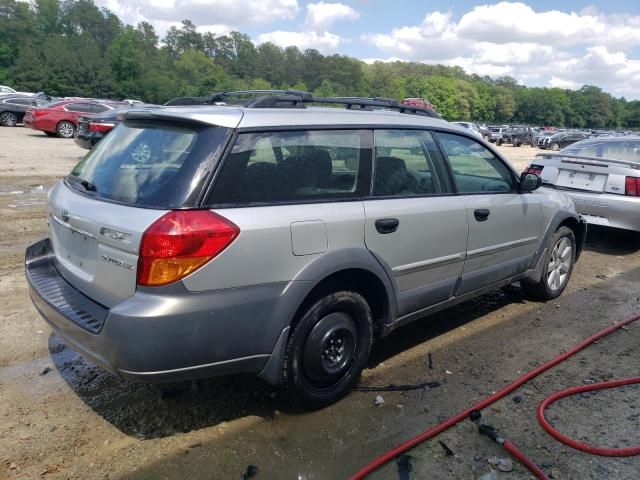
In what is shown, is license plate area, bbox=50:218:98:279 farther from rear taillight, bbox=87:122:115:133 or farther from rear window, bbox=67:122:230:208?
rear taillight, bbox=87:122:115:133

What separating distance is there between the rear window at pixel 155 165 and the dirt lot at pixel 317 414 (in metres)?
1.27

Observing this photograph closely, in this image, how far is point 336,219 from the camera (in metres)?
3.02

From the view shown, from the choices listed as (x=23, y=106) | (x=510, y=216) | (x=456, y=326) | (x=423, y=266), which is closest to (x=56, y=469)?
(x=423, y=266)

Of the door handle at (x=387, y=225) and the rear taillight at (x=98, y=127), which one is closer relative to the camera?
the door handle at (x=387, y=225)

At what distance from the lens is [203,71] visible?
338 feet

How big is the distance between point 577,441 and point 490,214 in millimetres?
1780

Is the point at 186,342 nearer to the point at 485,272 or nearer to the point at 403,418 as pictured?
the point at 403,418

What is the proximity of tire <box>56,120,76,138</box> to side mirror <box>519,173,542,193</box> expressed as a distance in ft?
68.0

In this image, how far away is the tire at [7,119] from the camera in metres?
25.5

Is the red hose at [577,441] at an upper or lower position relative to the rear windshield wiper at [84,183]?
lower

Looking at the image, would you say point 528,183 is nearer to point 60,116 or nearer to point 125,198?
point 125,198

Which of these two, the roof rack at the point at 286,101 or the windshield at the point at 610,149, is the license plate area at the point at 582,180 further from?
the roof rack at the point at 286,101

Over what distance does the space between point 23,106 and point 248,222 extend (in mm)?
27861

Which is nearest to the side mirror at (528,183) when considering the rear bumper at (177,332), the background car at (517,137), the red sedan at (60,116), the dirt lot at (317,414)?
the dirt lot at (317,414)
